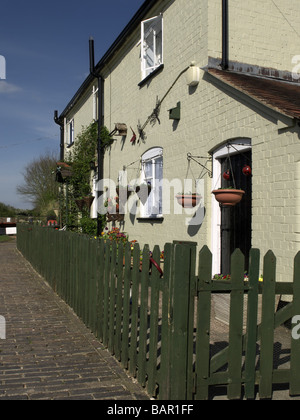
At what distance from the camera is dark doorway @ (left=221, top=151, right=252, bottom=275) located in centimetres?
665

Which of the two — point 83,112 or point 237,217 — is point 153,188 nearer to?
point 237,217

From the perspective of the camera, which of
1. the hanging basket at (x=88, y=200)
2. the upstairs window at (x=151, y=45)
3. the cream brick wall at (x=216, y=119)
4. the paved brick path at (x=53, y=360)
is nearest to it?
the paved brick path at (x=53, y=360)

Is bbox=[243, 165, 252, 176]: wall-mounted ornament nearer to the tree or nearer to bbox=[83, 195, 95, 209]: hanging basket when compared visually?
bbox=[83, 195, 95, 209]: hanging basket

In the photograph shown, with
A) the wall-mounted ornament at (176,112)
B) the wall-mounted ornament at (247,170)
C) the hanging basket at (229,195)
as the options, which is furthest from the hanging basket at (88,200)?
the wall-mounted ornament at (247,170)

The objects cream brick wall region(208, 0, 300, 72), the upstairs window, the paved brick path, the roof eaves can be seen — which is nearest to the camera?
the paved brick path

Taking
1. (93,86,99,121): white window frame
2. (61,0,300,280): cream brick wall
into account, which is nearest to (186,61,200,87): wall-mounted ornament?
(61,0,300,280): cream brick wall

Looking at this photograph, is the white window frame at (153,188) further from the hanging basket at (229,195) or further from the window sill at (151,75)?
the hanging basket at (229,195)

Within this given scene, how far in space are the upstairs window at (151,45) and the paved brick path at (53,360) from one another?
6.26 m

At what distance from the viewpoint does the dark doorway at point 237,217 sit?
262 inches

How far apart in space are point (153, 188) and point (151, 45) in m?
3.65

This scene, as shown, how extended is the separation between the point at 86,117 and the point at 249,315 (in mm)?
14117

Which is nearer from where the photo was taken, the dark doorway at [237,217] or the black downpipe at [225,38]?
the dark doorway at [237,217]

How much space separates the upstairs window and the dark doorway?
4009mm
